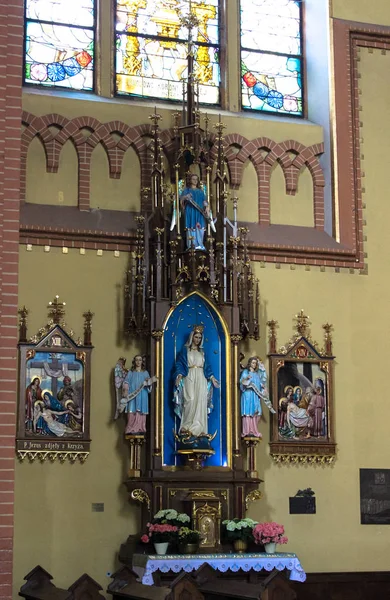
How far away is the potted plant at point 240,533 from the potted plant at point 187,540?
0.55 meters

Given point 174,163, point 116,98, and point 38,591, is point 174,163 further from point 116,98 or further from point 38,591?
point 38,591

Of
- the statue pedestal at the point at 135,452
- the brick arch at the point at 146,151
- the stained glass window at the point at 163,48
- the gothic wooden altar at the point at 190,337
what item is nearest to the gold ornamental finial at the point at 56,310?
the gothic wooden altar at the point at 190,337

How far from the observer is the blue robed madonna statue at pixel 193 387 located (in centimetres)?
1476

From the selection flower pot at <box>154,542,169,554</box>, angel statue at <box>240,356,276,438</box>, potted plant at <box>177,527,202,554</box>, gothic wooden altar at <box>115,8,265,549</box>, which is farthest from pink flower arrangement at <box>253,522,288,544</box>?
angel statue at <box>240,356,276,438</box>

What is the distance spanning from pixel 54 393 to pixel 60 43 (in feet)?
18.4

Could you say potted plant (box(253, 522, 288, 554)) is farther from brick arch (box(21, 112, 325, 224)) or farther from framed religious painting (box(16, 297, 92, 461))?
brick arch (box(21, 112, 325, 224))

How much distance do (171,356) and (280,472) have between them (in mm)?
2355

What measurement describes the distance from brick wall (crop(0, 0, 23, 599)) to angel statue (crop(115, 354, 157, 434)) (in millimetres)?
5731

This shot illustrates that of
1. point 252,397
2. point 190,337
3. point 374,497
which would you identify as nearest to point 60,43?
point 190,337

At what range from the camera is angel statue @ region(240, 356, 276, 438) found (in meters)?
15.3

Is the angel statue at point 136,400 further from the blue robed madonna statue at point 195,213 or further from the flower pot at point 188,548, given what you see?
the blue robed madonna statue at point 195,213

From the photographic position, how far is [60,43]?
16.8m

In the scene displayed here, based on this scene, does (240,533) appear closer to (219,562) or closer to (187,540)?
(219,562)

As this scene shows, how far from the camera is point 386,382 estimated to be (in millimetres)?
16453
